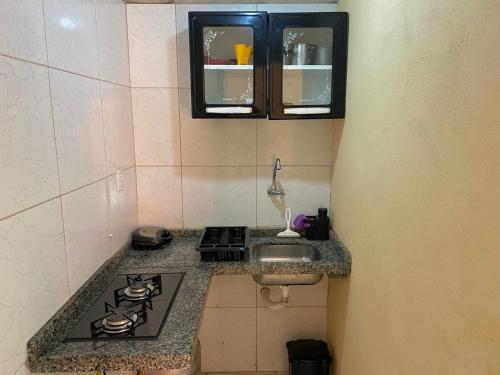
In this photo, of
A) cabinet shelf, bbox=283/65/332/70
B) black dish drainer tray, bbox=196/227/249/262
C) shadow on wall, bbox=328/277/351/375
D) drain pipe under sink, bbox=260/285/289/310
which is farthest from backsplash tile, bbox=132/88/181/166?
shadow on wall, bbox=328/277/351/375

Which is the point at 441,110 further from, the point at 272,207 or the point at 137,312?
the point at 272,207

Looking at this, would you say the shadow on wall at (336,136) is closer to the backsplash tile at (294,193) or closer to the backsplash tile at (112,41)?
the backsplash tile at (294,193)

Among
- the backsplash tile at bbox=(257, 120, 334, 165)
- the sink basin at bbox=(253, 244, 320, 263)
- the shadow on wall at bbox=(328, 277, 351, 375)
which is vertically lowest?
the shadow on wall at bbox=(328, 277, 351, 375)

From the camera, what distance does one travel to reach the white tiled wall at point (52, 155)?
3.10ft

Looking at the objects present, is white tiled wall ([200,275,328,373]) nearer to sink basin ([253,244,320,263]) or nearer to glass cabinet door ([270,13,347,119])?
sink basin ([253,244,320,263])

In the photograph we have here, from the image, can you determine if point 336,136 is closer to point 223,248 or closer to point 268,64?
point 268,64

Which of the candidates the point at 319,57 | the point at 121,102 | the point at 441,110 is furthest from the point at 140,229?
the point at 441,110

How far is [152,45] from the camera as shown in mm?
1952

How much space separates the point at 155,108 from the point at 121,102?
23cm

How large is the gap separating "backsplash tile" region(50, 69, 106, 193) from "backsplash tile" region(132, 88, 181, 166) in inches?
19.4

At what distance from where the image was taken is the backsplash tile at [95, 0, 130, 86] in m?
1.56

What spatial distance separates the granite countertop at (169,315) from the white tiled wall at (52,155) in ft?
0.18

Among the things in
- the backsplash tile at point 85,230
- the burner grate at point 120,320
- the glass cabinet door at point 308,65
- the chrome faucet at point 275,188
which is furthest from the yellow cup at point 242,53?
the burner grate at point 120,320

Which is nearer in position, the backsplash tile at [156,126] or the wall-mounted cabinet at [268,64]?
the wall-mounted cabinet at [268,64]
